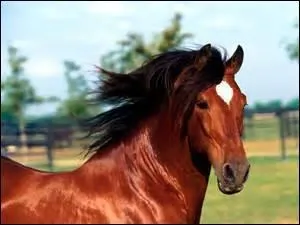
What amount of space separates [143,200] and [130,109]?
608mm

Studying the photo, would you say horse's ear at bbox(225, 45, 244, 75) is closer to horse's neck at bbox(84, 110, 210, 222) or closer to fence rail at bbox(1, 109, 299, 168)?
horse's neck at bbox(84, 110, 210, 222)

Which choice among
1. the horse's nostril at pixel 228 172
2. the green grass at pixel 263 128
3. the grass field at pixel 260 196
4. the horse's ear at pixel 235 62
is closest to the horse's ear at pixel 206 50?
the horse's ear at pixel 235 62

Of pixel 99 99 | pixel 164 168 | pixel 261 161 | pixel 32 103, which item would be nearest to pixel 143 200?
pixel 164 168

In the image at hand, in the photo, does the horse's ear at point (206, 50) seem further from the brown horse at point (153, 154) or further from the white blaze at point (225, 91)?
the white blaze at point (225, 91)

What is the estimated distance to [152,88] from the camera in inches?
146

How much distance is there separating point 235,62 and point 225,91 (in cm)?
37

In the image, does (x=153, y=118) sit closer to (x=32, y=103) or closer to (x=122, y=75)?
(x=122, y=75)

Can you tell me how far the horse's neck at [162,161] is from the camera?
3.51 m

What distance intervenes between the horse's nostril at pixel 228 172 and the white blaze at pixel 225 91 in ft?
1.09

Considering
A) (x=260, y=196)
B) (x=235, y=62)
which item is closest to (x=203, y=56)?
(x=235, y=62)

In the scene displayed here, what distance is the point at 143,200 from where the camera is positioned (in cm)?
337

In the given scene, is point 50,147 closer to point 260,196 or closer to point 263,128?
point 260,196

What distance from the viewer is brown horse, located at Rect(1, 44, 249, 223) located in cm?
329

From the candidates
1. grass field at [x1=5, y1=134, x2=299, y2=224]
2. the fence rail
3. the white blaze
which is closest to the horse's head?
the white blaze
